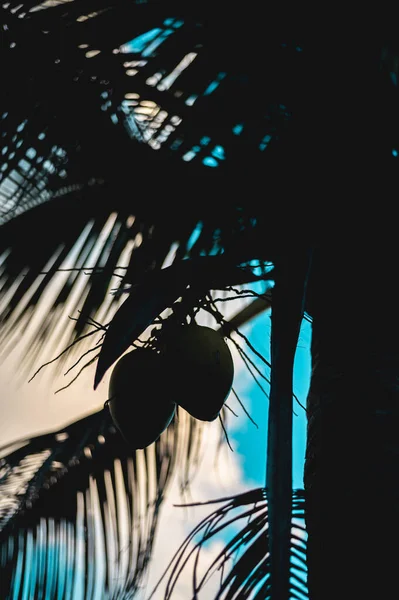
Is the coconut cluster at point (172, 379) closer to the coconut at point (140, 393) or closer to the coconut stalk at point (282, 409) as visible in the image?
the coconut at point (140, 393)

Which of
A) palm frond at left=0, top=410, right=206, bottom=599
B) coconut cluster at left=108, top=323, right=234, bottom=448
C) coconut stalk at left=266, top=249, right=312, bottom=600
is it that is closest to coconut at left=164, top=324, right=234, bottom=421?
coconut cluster at left=108, top=323, right=234, bottom=448

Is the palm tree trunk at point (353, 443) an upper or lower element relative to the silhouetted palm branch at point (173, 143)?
lower

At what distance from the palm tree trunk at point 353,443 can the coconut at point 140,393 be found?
0.22m

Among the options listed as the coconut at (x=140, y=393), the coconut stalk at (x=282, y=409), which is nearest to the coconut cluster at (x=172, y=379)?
the coconut at (x=140, y=393)

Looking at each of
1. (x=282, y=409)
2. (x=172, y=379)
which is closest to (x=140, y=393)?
(x=172, y=379)

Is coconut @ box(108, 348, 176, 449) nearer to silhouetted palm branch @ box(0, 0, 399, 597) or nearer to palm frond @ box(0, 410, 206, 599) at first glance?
silhouetted palm branch @ box(0, 0, 399, 597)

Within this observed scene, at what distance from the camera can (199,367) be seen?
2.47 ft

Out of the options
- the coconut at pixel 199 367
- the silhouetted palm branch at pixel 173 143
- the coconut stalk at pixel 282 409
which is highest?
the silhouetted palm branch at pixel 173 143

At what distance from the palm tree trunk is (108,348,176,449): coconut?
0.72 feet

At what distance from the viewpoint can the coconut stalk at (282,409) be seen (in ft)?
1.68

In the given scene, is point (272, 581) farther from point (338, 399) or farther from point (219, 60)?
point (219, 60)

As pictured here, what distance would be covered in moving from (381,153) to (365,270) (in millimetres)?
155

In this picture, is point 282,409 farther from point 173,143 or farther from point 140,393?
point 173,143

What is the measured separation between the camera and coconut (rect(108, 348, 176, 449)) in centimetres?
78
